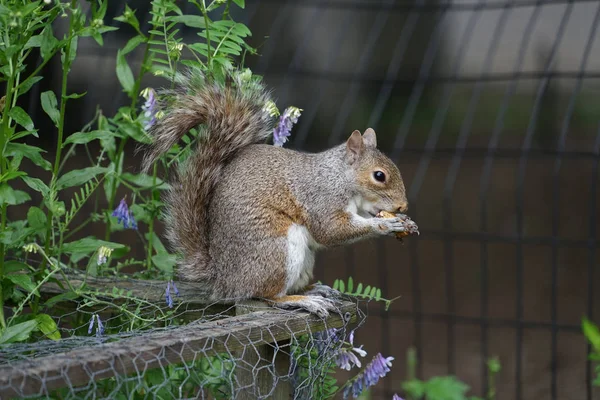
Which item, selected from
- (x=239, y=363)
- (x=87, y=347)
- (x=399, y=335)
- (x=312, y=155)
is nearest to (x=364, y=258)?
(x=399, y=335)

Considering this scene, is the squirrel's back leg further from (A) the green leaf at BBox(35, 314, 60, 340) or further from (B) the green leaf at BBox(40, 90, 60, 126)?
(B) the green leaf at BBox(40, 90, 60, 126)

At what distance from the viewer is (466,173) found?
21.8ft

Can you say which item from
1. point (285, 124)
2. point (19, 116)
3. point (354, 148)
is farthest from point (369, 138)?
point (19, 116)

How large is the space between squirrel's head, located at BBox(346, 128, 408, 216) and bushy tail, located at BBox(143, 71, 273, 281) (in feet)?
0.78

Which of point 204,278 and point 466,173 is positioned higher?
point 466,173

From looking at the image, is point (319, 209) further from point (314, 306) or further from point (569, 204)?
point (569, 204)

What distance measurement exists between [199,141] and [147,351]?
66 centimetres

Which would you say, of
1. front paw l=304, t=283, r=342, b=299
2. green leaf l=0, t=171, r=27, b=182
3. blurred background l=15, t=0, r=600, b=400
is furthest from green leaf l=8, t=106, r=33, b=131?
blurred background l=15, t=0, r=600, b=400

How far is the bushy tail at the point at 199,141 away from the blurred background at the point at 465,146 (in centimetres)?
111

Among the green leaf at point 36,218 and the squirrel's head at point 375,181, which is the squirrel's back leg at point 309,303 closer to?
the squirrel's head at point 375,181

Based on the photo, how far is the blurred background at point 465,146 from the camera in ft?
12.3

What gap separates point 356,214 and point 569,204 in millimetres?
4730

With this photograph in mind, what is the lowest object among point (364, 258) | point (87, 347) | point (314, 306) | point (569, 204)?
point (87, 347)

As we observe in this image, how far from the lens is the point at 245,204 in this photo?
1.68 metres
